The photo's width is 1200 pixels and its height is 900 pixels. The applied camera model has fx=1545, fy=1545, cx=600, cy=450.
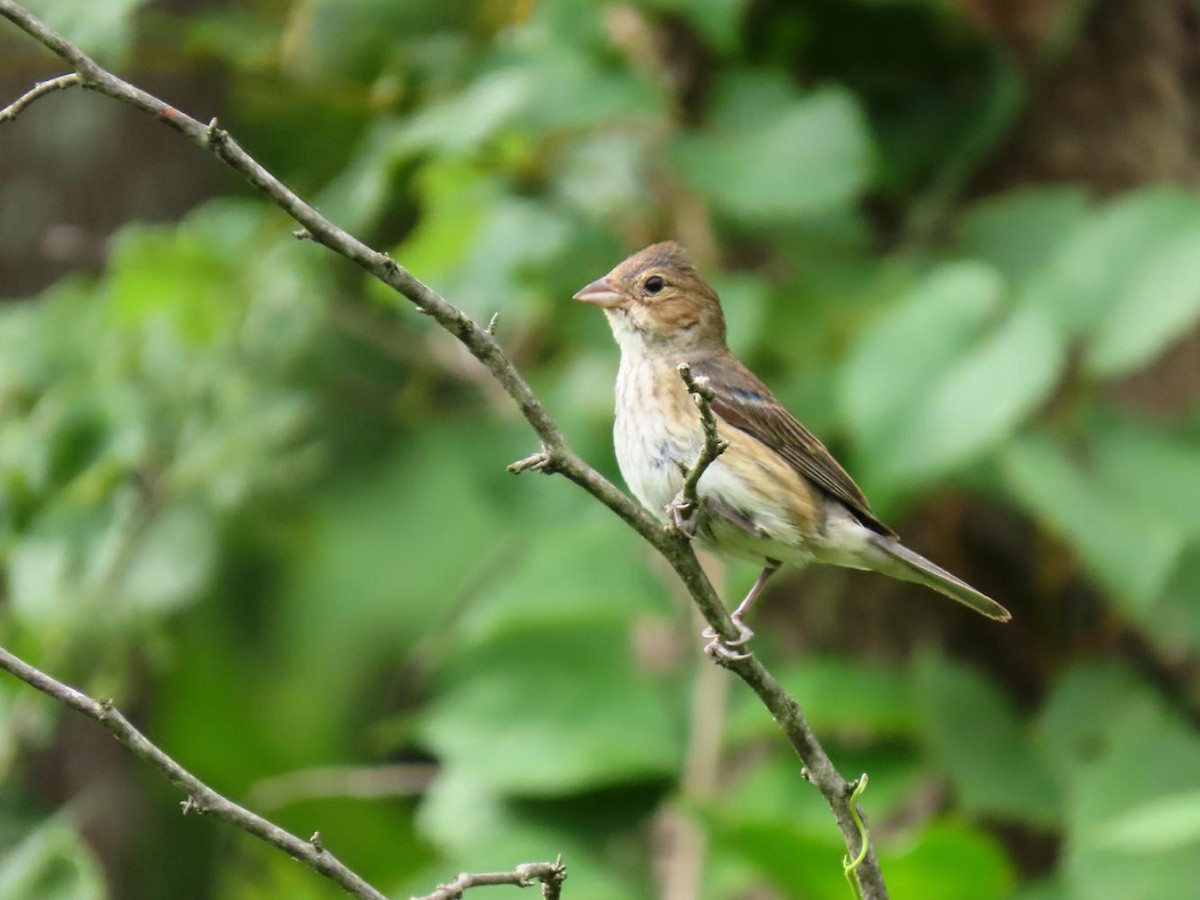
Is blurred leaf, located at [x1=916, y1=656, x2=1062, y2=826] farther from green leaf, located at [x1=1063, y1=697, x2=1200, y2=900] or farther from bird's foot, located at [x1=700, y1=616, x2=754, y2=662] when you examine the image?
bird's foot, located at [x1=700, y1=616, x2=754, y2=662]

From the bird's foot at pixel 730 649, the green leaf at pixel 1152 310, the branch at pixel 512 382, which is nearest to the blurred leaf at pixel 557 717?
the green leaf at pixel 1152 310

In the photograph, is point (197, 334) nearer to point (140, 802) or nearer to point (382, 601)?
point (382, 601)

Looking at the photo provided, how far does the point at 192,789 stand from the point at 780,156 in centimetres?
321

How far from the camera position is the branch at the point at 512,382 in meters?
1.90

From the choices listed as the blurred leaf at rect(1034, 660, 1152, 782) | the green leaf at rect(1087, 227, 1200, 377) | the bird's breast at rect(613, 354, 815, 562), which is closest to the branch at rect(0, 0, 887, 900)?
the bird's breast at rect(613, 354, 815, 562)

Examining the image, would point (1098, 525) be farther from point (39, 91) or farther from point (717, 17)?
point (39, 91)

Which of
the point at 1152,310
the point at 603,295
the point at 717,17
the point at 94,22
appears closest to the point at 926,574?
the point at 603,295

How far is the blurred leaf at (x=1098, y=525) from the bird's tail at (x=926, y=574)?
79 centimetres

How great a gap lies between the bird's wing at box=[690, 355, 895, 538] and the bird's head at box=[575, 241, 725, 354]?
180mm

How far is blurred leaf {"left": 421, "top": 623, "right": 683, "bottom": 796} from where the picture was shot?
417 centimetres

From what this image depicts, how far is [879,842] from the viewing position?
485cm

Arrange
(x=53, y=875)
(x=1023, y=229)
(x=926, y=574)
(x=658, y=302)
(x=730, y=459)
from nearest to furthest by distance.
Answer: (x=926, y=574) < (x=730, y=459) < (x=53, y=875) < (x=658, y=302) < (x=1023, y=229)

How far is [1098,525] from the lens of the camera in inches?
160

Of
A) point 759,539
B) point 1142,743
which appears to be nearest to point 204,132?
point 759,539
